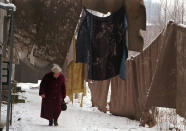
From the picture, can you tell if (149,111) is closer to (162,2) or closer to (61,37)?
(61,37)

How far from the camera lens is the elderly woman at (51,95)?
8.16 m

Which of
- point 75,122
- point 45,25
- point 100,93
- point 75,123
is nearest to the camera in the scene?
point 45,25

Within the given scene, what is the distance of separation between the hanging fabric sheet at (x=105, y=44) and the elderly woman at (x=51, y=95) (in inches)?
93.3

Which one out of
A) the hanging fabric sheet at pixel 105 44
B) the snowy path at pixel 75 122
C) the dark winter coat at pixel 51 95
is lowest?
the snowy path at pixel 75 122

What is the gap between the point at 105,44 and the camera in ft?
19.2

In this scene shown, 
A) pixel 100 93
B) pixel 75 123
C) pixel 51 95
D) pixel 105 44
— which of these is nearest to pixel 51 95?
pixel 51 95

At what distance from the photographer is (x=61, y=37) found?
21.2ft

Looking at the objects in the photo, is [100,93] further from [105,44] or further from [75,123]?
[105,44]

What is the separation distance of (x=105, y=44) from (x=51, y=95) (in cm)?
287

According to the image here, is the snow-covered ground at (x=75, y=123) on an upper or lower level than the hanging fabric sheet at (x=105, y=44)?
lower

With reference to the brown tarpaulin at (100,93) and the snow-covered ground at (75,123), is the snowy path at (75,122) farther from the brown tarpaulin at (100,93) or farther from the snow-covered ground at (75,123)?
the brown tarpaulin at (100,93)

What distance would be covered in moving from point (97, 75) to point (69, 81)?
2.83 meters

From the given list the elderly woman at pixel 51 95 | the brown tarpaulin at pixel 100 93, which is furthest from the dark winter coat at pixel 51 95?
the brown tarpaulin at pixel 100 93

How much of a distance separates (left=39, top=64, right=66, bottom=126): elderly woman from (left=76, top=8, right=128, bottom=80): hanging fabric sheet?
237 cm
